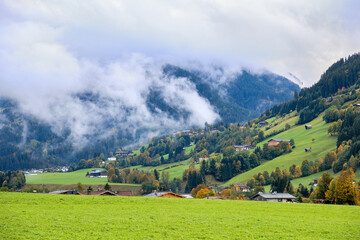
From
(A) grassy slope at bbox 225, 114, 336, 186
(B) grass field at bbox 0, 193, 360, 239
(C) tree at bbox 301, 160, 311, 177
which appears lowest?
(B) grass field at bbox 0, 193, 360, 239

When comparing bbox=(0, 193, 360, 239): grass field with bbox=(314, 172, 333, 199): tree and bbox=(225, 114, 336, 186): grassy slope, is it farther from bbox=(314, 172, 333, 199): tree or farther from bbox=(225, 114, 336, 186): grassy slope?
bbox=(225, 114, 336, 186): grassy slope

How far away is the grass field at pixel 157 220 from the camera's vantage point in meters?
31.8

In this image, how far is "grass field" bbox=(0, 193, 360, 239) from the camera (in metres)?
31.8

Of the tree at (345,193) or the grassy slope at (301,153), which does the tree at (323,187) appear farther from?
the grassy slope at (301,153)

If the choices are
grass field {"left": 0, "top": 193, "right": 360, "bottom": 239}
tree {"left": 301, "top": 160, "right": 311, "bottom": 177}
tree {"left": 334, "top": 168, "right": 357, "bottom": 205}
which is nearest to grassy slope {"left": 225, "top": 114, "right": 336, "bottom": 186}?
tree {"left": 301, "top": 160, "right": 311, "bottom": 177}

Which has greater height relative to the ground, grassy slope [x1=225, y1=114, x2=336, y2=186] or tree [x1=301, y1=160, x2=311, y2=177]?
grassy slope [x1=225, y1=114, x2=336, y2=186]

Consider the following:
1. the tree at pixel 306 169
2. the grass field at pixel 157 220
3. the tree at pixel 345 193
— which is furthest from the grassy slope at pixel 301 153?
the grass field at pixel 157 220

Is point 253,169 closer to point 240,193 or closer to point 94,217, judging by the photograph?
point 240,193

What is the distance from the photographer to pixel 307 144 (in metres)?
173

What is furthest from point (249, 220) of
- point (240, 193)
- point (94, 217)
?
point (240, 193)

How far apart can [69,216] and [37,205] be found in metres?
10.5

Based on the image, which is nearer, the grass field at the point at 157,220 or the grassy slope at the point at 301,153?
the grass field at the point at 157,220

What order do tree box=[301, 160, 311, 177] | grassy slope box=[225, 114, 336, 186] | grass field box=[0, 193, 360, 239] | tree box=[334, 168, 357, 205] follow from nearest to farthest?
grass field box=[0, 193, 360, 239]
tree box=[334, 168, 357, 205]
tree box=[301, 160, 311, 177]
grassy slope box=[225, 114, 336, 186]

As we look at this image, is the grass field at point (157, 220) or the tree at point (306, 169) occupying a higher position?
the tree at point (306, 169)
